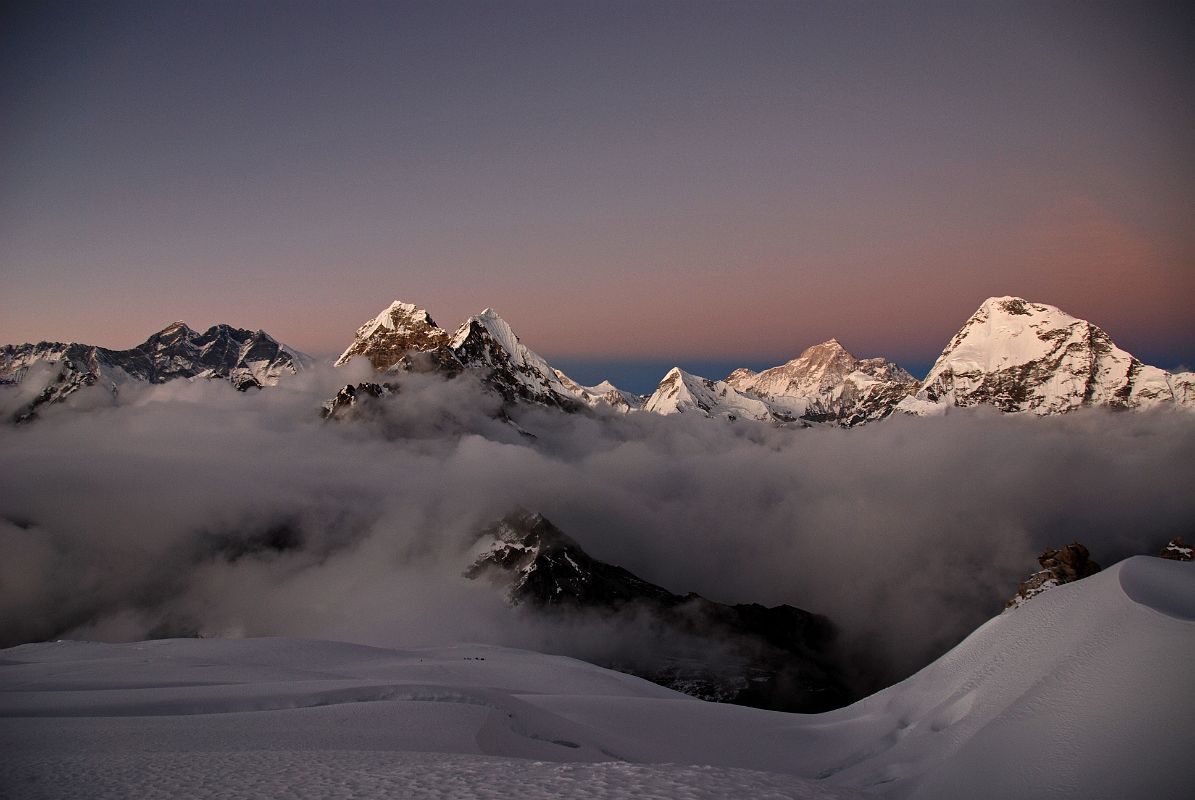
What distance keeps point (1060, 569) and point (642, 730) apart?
226 feet

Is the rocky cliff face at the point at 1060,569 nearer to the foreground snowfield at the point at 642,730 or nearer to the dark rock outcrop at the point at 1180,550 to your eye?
the dark rock outcrop at the point at 1180,550

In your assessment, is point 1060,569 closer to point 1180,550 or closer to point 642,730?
point 1180,550

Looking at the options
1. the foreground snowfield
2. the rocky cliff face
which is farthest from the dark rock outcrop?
the foreground snowfield

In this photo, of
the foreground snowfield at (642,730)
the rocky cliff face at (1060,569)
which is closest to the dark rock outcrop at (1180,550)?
the rocky cliff face at (1060,569)

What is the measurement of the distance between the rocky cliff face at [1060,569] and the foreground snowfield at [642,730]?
50.5 m

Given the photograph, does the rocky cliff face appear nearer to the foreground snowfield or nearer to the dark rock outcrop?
the dark rock outcrop

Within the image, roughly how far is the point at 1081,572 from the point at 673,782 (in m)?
86.9

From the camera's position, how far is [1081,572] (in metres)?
79.8

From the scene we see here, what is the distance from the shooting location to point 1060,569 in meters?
79.3

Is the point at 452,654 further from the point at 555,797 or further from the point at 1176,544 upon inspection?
the point at 1176,544

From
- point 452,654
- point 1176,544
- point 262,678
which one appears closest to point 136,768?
point 262,678

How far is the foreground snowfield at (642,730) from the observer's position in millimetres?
16469

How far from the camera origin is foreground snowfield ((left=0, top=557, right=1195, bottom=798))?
1647 centimetres

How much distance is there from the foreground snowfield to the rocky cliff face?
50.5 meters
